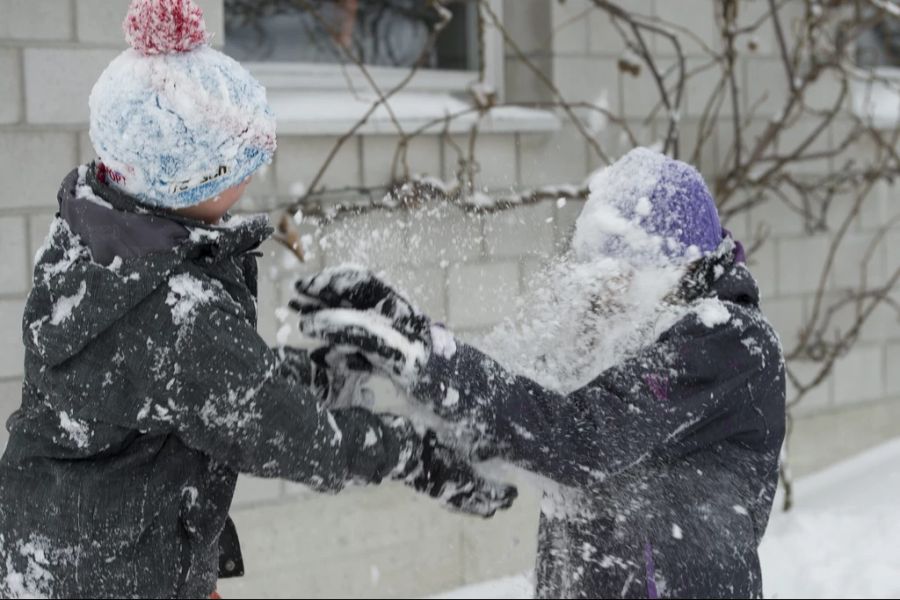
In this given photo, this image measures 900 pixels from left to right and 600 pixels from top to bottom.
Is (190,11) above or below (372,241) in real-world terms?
above

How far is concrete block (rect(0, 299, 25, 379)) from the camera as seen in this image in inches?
131

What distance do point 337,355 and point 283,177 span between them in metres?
1.96

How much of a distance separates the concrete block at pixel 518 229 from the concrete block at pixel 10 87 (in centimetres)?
162

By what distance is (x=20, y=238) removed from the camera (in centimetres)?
338

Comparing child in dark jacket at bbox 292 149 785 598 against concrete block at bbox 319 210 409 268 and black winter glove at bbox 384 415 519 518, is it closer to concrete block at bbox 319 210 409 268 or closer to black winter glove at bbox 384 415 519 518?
black winter glove at bbox 384 415 519 518

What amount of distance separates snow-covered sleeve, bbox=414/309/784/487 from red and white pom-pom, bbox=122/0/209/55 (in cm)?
65

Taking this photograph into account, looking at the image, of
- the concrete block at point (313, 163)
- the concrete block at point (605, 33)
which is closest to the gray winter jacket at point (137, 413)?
the concrete block at point (313, 163)

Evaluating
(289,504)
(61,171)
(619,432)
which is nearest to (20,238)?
(61,171)

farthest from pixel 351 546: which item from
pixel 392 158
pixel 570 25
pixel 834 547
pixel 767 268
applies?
pixel 767 268

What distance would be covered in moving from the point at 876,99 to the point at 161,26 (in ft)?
15.3

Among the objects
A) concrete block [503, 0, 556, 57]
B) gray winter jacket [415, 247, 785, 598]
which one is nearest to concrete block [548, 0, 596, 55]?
concrete block [503, 0, 556, 57]

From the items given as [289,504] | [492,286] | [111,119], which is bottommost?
[289,504]

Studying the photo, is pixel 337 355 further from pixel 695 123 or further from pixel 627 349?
pixel 695 123

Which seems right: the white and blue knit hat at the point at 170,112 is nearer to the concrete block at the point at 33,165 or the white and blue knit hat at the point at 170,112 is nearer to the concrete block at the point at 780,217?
the concrete block at the point at 33,165
